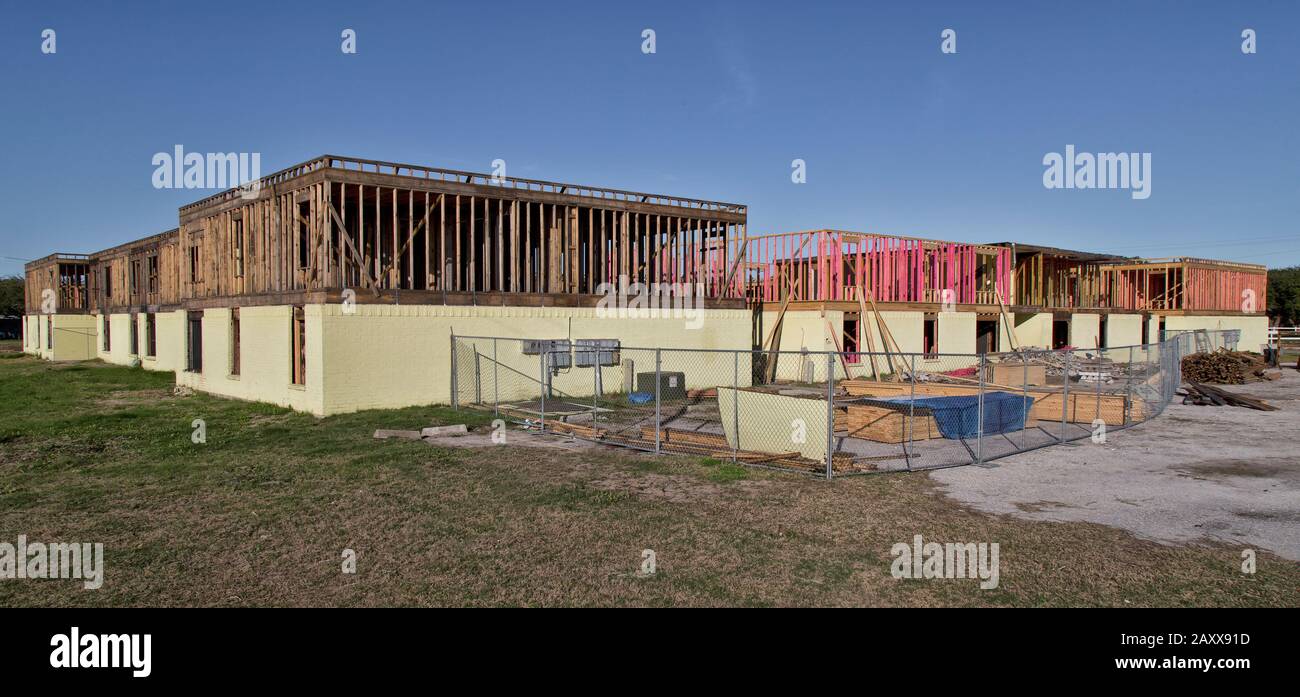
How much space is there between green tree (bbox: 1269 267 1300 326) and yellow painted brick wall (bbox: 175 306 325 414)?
84.1 meters

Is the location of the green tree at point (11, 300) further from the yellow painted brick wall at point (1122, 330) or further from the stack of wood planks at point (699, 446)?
the yellow painted brick wall at point (1122, 330)

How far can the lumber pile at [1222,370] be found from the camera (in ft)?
87.8

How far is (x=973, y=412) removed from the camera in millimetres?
14922

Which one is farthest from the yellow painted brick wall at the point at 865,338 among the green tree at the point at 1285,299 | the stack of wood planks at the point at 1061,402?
the green tree at the point at 1285,299

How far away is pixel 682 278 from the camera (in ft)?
82.7

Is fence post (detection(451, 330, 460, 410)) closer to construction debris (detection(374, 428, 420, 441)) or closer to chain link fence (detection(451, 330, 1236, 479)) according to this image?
chain link fence (detection(451, 330, 1236, 479))
